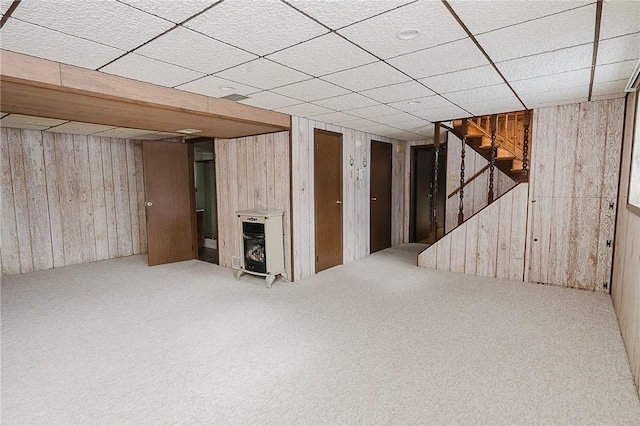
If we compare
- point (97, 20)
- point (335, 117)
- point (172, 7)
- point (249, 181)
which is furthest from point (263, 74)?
point (249, 181)

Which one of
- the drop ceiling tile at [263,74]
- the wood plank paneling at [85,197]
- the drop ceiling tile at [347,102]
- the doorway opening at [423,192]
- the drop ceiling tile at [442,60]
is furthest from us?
the doorway opening at [423,192]

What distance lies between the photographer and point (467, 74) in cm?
294

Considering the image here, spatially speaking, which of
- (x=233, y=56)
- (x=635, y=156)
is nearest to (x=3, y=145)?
(x=233, y=56)

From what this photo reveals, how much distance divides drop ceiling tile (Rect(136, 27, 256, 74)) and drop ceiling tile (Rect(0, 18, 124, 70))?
11.8 inches

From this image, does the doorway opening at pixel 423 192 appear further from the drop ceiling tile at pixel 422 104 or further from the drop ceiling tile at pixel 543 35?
the drop ceiling tile at pixel 543 35

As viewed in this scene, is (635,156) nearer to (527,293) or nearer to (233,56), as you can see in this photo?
(527,293)

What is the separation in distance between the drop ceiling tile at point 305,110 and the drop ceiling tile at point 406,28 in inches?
69.5

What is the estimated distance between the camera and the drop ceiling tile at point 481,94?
11.2 feet

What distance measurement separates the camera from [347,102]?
386cm

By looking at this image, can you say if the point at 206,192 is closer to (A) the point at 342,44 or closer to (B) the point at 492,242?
(B) the point at 492,242

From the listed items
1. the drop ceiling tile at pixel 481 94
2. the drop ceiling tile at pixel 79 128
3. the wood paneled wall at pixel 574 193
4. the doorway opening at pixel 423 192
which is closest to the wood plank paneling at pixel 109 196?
the drop ceiling tile at pixel 79 128

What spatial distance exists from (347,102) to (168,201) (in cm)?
389

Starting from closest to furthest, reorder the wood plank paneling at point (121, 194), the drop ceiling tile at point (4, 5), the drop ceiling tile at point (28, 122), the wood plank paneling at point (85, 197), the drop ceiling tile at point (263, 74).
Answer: the drop ceiling tile at point (4, 5)
the drop ceiling tile at point (263, 74)
the drop ceiling tile at point (28, 122)
the wood plank paneling at point (85, 197)
the wood plank paneling at point (121, 194)

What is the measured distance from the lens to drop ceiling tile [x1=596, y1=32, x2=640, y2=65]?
87.5 inches
